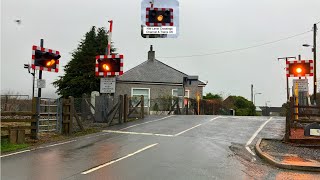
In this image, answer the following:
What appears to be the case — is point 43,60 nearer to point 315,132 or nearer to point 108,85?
point 108,85

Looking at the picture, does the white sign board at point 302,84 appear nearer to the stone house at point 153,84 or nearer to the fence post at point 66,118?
the fence post at point 66,118

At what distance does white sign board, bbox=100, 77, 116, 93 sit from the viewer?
21109 mm

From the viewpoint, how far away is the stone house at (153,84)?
44.8m

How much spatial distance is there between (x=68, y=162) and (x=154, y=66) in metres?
38.7

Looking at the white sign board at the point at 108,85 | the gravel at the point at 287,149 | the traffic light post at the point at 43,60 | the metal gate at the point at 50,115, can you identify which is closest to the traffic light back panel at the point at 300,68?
the gravel at the point at 287,149

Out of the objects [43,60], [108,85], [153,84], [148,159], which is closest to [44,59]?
[43,60]

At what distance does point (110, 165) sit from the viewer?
33.8ft

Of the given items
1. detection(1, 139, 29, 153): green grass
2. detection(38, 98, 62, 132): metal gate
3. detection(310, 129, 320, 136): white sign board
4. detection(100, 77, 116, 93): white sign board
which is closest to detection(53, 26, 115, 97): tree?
detection(100, 77, 116, 93): white sign board

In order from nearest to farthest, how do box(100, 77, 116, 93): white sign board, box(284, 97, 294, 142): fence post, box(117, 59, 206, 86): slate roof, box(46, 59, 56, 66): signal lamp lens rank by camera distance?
box(284, 97, 294, 142): fence post
box(46, 59, 56, 66): signal lamp lens
box(100, 77, 116, 93): white sign board
box(117, 59, 206, 86): slate roof

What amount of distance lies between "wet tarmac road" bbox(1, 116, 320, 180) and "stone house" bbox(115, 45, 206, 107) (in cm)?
2685

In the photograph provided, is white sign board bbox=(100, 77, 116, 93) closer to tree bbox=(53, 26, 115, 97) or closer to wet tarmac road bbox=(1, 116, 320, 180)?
wet tarmac road bbox=(1, 116, 320, 180)

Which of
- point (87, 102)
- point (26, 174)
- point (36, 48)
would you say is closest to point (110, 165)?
point (26, 174)

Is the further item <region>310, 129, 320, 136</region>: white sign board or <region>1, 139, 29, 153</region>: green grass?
<region>310, 129, 320, 136</region>: white sign board

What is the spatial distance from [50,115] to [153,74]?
3014 centimetres
